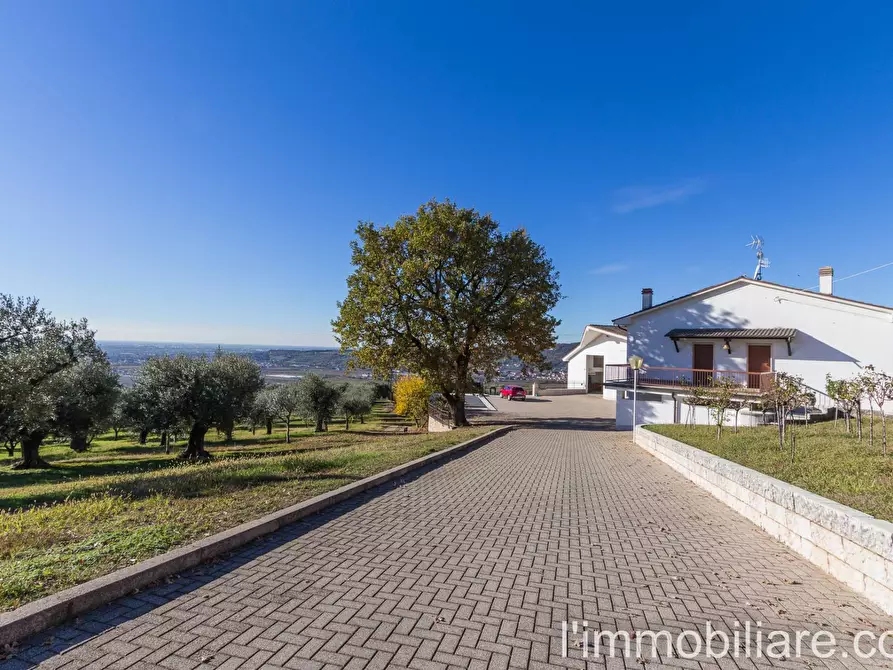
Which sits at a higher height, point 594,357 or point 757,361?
point 594,357

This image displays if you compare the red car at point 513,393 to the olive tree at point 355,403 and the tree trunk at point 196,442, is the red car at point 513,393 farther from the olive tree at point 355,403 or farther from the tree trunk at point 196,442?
the tree trunk at point 196,442

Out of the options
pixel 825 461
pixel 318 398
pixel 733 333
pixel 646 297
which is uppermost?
pixel 646 297

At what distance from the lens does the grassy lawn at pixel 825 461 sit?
5.36 metres

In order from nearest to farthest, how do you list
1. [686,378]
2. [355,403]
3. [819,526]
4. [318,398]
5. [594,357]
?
[819,526] < [686,378] < [318,398] < [355,403] < [594,357]

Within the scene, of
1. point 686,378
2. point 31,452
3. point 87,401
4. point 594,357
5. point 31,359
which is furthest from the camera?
point 594,357

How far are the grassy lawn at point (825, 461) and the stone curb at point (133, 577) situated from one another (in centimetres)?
680

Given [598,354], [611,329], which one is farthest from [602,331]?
[598,354]

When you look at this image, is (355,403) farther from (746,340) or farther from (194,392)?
(746,340)

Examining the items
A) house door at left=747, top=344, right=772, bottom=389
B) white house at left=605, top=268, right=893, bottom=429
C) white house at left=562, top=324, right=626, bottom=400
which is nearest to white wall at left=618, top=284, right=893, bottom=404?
white house at left=605, top=268, right=893, bottom=429

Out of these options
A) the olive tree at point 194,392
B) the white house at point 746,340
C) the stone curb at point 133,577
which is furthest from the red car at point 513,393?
the stone curb at point 133,577

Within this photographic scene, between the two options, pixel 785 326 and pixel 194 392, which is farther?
pixel 194 392

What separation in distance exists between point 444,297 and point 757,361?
1511 cm

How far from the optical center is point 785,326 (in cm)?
1977

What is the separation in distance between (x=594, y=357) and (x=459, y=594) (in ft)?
142
